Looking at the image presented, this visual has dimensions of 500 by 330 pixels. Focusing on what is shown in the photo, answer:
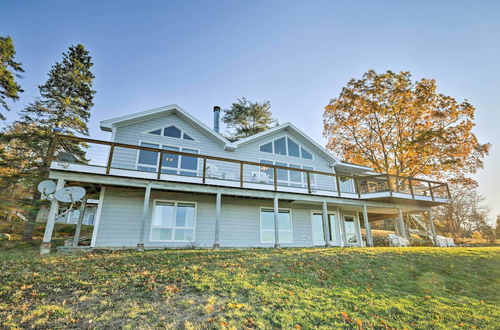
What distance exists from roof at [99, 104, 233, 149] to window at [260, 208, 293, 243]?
13.1 ft

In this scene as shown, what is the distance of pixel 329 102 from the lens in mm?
25016

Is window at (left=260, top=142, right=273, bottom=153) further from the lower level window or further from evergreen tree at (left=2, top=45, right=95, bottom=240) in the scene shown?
evergreen tree at (left=2, top=45, right=95, bottom=240)

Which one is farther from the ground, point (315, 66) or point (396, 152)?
point (315, 66)

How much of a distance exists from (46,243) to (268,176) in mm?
9349

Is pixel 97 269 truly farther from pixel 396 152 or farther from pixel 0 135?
pixel 396 152

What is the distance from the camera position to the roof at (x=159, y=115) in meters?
11.0

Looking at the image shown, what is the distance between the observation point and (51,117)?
53.8 feet

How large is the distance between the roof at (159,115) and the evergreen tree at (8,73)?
9.25 metres

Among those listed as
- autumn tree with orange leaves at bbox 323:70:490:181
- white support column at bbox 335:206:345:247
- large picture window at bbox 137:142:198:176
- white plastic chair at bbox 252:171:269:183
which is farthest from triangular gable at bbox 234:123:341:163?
autumn tree with orange leaves at bbox 323:70:490:181

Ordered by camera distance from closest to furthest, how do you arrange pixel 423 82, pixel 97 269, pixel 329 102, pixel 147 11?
pixel 97 269 < pixel 147 11 < pixel 423 82 < pixel 329 102

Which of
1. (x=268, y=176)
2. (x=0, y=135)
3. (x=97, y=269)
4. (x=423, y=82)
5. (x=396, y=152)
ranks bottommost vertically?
(x=97, y=269)

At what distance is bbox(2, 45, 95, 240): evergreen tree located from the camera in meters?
14.8

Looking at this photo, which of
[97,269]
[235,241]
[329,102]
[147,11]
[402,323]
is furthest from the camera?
[329,102]

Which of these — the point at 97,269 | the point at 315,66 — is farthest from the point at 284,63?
the point at 97,269
